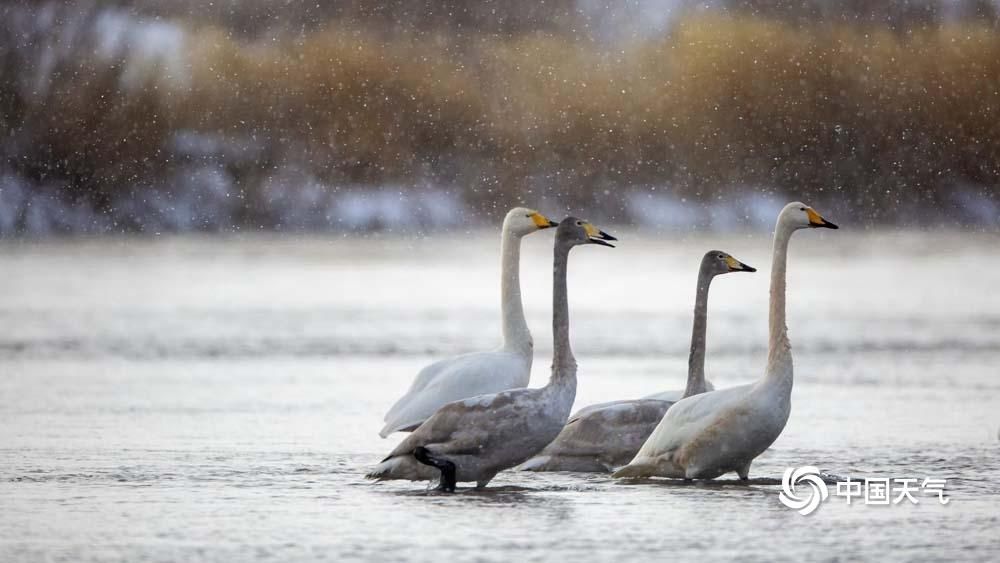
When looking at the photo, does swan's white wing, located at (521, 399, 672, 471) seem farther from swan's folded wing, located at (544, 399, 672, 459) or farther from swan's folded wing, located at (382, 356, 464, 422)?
swan's folded wing, located at (382, 356, 464, 422)

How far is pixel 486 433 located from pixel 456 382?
1.14 metres

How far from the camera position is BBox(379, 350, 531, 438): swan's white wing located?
10.8m

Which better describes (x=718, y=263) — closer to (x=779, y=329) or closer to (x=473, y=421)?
(x=779, y=329)

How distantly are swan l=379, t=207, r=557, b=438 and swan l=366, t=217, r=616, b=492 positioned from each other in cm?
70

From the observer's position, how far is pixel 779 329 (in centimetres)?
1034

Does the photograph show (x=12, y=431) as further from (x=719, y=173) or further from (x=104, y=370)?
(x=719, y=173)

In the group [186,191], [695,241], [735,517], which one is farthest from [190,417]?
[186,191]

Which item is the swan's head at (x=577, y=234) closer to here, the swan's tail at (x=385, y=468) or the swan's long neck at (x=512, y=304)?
the swan's long neck at (x=512, y=304)

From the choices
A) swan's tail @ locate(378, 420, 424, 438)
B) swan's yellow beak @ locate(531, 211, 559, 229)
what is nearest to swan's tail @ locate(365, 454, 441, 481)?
swan's tail @ locate(378, 420, 424, 438)

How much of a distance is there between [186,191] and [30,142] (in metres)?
11.1

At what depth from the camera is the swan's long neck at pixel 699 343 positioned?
10922 mm

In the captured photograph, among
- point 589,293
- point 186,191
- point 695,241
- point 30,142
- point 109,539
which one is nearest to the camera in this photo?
point 109,539

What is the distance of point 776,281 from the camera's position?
34.9 feet

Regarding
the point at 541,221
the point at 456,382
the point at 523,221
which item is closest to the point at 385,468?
the point at 456,382
